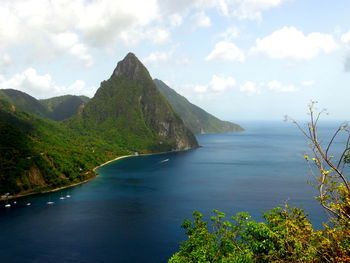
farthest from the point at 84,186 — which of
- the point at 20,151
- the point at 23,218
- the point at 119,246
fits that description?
the point at 119,246

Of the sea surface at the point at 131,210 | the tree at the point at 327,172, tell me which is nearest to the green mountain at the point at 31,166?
the sea surface at the point at 131,210

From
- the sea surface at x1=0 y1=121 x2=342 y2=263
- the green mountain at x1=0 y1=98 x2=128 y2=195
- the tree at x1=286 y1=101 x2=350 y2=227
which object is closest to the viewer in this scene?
the tree at x1=286 y1=101 x2=350 y2=227

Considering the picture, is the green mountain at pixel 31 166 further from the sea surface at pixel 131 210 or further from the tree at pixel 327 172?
the tree at pixel 327 172

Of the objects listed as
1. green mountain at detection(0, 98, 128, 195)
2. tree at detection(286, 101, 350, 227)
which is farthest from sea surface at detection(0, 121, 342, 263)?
tree at detection(286, 101, 350, 227)

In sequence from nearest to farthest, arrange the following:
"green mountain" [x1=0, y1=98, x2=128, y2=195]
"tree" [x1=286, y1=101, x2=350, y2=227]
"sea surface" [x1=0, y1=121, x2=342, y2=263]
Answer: "tree" [x1=286, y1=101, x2=350, y2=227]
"sea surface" [x1=0, y1=121, x2=342, y2=263]
"green mountain" [x1=0, y1=98, x2=128, y2=195]

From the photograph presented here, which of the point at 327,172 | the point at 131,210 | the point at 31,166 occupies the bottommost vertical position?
the point at 131,210

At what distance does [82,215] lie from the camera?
104m

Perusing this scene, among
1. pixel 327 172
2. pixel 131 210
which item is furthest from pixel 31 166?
pixel 327 172

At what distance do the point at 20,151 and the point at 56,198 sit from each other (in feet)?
138

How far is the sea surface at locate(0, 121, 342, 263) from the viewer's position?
76312 millimetres

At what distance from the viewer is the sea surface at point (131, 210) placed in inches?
3004

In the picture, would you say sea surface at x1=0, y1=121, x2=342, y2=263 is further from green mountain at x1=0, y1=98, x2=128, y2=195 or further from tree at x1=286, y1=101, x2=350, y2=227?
tree at x1=286, y1=101, x2=350, y2=227

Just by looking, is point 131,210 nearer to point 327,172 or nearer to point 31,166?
point 31,166

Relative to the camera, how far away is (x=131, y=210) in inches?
4348
